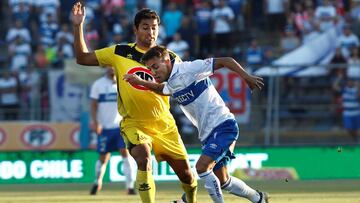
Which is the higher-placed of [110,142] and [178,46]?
[178,46]

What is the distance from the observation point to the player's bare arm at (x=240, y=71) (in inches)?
434

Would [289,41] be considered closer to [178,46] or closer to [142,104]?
[178,46]

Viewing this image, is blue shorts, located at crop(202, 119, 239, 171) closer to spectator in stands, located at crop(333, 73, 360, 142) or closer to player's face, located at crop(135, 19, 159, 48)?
player's face, located at crop(135, 19, 159, 48)

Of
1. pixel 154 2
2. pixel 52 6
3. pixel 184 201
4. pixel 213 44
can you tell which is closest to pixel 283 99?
pixel 213 44

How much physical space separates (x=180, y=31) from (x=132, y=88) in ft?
45.6

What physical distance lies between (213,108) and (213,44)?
580 inches

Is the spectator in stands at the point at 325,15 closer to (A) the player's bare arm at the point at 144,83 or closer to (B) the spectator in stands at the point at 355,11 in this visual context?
(B) the spectator in stands at the point at 355,11

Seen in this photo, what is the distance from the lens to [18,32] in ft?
88.3

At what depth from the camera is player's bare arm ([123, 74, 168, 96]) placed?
1163cm

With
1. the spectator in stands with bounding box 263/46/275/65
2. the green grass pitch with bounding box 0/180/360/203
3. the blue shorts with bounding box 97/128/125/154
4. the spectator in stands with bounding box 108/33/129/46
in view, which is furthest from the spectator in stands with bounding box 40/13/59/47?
the blue shorts with bounding box 97/128/125/154

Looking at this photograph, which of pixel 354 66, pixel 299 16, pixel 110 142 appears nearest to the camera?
pixel 110 142

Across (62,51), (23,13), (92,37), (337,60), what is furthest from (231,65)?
(23,13)

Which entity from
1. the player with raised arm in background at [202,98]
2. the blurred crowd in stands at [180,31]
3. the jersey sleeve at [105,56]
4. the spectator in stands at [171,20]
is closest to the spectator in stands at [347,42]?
the blurred crowd in stands at [180,31]

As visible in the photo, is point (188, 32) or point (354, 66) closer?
point (354, 66)
